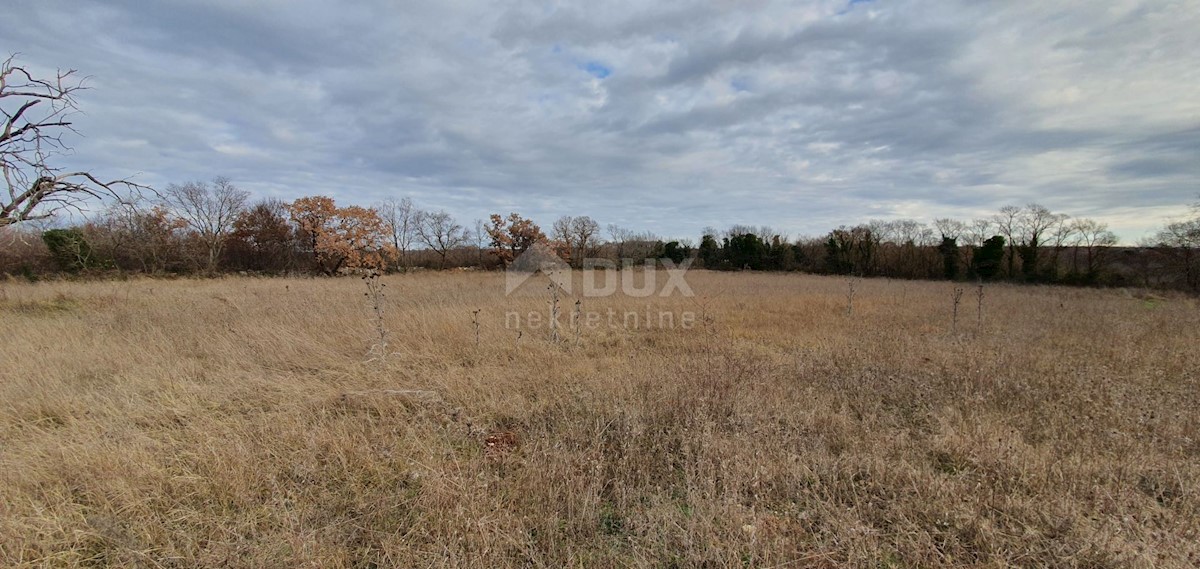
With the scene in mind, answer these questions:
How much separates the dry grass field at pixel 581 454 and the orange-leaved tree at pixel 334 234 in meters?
15.8

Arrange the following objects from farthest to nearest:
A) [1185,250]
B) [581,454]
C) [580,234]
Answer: [580,234]
[1185,250]
[581,454]

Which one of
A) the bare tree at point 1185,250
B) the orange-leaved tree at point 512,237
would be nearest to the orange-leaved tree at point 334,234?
the orange-leaved tree at point 512,237

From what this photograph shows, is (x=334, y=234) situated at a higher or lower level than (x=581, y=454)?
higher

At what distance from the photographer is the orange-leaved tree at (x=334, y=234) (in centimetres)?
2022

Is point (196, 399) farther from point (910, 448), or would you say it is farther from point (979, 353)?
point (979, 353)

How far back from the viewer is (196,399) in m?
3.56

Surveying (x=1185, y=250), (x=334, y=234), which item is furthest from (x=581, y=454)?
(x=1185, y=250)

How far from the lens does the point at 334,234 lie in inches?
806

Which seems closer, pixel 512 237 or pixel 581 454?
pixel 581 454

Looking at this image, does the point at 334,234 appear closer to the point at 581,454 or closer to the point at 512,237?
the point at 512,237

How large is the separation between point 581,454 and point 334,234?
881 inches

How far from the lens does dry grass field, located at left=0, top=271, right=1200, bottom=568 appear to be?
6.28 feet

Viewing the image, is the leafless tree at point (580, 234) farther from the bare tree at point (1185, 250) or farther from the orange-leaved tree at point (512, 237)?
the bare tree at point (1185, 250)

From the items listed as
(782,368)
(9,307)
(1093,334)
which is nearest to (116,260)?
(9,307)
